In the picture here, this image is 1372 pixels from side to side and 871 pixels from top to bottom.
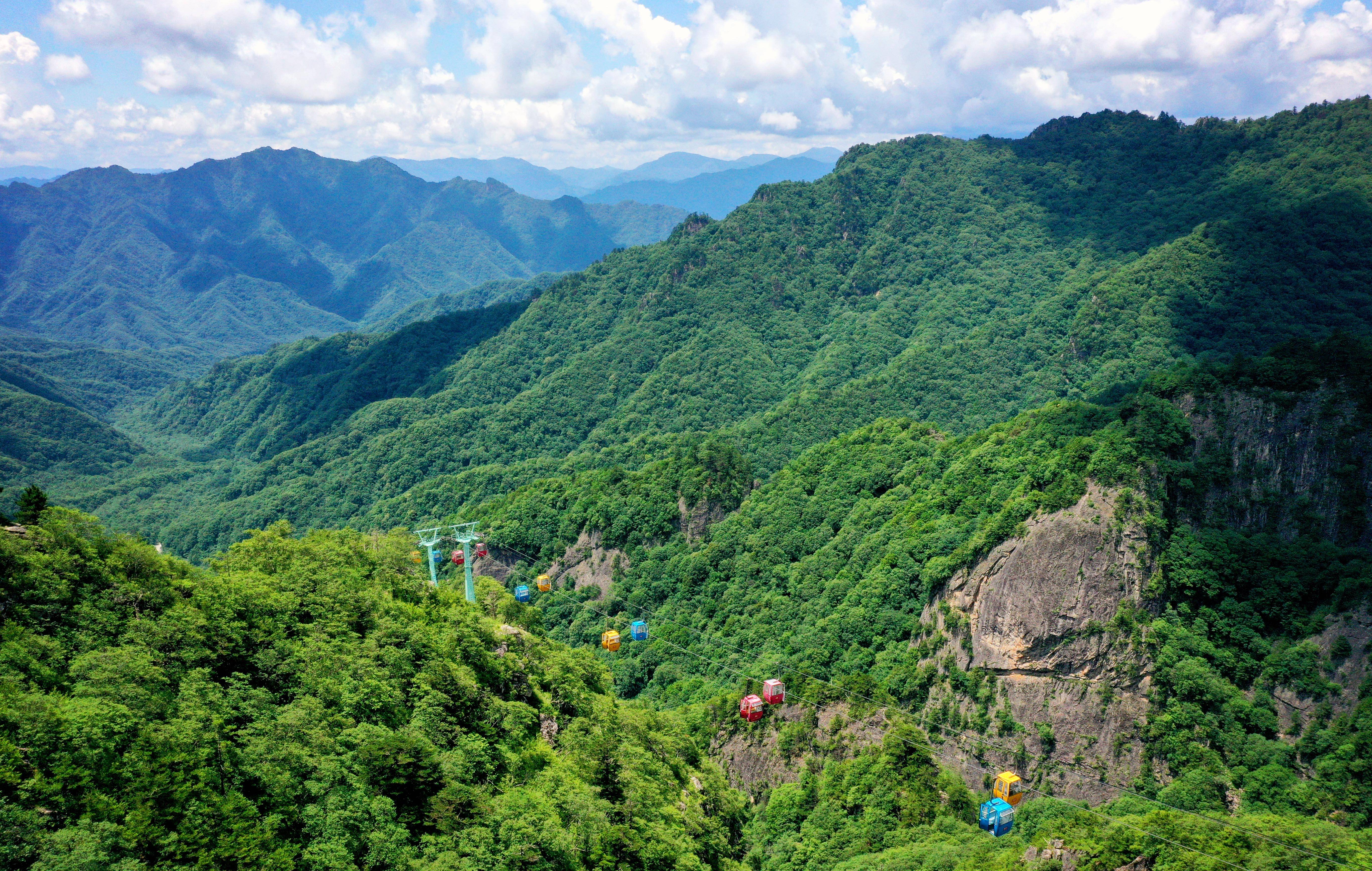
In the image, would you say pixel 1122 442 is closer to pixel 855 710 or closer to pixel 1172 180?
pixel 855 710

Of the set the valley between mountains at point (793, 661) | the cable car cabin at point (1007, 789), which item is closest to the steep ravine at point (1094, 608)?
the valley between mountains at point (793, 661)

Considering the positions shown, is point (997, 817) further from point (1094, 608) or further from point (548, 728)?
point (548, 728)

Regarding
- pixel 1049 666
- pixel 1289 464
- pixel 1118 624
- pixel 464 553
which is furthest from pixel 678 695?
pixel 1289 464

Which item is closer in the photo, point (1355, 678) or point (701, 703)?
point (1355, 678)

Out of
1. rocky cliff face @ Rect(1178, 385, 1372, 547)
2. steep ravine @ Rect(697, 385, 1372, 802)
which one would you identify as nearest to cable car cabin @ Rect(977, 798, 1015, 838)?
steep ravine @ Rect(697, 385, 1372, 802)

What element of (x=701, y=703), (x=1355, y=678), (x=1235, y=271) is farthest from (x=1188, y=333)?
(x=701, y=703)

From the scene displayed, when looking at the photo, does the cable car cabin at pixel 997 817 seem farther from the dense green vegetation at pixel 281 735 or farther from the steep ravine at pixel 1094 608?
the dense green vegetation at pixel 281 735
